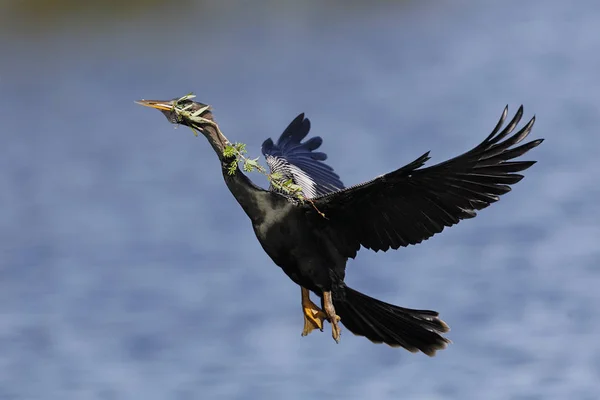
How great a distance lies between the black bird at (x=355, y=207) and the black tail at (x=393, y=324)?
43 cm

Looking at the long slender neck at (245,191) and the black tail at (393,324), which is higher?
the long slender neck at (245,191)

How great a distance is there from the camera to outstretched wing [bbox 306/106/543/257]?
8352 millimetres

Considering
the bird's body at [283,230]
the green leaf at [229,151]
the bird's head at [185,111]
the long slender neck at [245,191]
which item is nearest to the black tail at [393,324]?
the bird's body at [283,230]

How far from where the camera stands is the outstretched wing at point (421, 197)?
27.4 feet

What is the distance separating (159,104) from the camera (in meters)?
8.27

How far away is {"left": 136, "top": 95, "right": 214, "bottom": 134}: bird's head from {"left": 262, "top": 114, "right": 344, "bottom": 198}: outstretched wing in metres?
2.61

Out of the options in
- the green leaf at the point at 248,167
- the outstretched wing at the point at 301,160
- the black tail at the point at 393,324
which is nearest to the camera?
the green leaf at the point at 248,167

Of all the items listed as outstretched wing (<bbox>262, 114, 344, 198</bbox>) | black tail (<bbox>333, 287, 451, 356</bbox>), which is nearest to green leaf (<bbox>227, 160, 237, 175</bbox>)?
black tail (<bbox>333, 287, 451, 356</bbox>)

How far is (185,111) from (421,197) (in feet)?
6.71

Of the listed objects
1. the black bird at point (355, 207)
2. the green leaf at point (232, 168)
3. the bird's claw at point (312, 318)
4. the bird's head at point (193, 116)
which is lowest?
the bird's claw at point (312, 318)

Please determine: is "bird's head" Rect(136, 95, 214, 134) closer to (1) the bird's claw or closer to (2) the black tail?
(1) the bird's claw

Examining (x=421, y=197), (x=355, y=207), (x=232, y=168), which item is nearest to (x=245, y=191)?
(x=232, y=168)

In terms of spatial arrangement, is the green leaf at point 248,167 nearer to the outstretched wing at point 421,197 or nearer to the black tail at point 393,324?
the outstretched wing at point 421,197

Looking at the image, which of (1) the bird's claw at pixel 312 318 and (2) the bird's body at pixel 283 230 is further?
(1) the bird's claw at pixel 312 318
